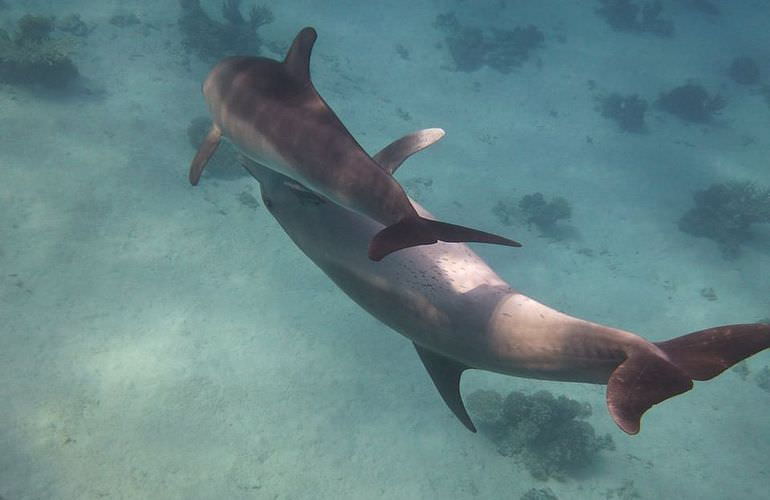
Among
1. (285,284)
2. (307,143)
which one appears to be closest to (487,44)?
(285,284)

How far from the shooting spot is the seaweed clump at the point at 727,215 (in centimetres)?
1512

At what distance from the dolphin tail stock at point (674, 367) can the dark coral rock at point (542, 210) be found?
42.0 ft

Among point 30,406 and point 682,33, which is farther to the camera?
point 682,33

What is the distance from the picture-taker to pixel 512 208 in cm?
1484

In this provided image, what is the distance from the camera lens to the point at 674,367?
202cm

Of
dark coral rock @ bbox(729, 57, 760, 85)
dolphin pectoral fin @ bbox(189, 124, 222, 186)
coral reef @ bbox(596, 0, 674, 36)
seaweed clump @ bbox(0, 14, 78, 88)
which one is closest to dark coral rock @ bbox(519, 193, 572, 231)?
dolphin pectoral fin @ bbox(189, 124, 222, 186)

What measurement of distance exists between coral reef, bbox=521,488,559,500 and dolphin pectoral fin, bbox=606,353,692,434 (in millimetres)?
6675

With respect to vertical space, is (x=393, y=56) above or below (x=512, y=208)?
above

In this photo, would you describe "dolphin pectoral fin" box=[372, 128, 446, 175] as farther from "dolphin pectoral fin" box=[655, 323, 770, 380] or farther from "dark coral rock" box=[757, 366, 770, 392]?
"dark coral rock" box=[757, 366, 770, 392]

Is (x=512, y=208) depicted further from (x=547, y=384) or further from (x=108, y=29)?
(x=108, y=29)

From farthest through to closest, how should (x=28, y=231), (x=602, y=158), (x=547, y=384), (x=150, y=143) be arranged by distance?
(x=602, y=158)
(x=150, y=143)
(x=547, y=384)
(x=28, y=231)

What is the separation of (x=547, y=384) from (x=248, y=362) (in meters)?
6.33

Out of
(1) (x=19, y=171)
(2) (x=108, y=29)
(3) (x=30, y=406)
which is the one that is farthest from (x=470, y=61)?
(3) (x=30, y=406)

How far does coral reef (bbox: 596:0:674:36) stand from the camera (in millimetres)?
28250
